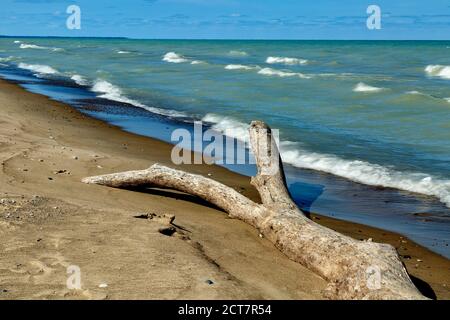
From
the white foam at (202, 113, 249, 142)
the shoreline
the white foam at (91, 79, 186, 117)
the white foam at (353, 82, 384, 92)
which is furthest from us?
the white foam at (353, 82, 384, 92)

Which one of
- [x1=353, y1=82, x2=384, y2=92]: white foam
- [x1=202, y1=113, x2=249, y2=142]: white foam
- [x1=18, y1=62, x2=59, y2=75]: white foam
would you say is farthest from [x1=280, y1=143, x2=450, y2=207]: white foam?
[x1=18, y1=62, x2=59, y2=75]: white foam

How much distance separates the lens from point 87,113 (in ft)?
63.3

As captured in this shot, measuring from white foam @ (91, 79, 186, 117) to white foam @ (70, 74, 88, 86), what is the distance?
0.66 metres

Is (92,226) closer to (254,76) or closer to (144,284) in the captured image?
(144,284)

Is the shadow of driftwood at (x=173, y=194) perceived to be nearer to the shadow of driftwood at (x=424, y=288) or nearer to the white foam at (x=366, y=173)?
the shadow of driftwood at (x=424, y=288)

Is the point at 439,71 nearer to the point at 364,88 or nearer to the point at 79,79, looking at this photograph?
the point at 364,88

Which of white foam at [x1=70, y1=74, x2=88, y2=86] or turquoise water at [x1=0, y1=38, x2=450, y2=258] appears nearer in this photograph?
turquoise water at [x1=0, y1=38, x2=450, y2=258]

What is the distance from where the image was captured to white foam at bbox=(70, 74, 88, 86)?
3094cm

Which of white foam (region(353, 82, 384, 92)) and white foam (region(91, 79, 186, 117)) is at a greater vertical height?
white foam (region(353, 82, 384, 92))

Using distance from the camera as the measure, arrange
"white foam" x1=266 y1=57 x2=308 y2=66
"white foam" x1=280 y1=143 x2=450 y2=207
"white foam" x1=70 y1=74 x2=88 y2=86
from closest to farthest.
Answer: "white foam" x1=280 y1=143 x2=450 y2=207 → "white foam" x1=70 y1=74 x2=88 y2=86 → "white foam" x1=266 y1=57 x2=308 y2=66

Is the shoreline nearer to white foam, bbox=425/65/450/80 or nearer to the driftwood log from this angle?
the driftwood log

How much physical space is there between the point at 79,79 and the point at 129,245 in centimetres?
2887

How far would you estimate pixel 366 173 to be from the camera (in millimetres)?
11172

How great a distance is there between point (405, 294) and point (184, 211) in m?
3.85
